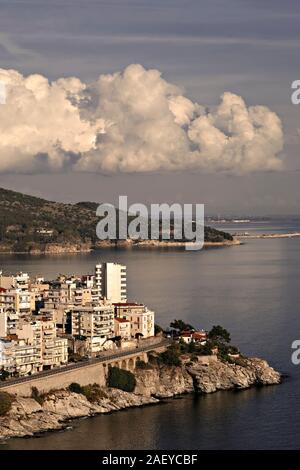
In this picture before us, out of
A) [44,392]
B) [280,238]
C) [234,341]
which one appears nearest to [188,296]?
[234,341]

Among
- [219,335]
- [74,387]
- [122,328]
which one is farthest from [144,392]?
[219,335]

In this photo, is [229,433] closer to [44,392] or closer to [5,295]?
[44,392]

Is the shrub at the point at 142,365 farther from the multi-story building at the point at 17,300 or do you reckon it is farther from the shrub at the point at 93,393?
the multi-story building at the point at 17,300

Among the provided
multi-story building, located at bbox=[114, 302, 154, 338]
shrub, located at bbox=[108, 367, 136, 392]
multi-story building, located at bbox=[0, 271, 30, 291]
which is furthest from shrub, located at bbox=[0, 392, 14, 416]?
multi-story building, located at bbox=[0, 271, 30, 291]

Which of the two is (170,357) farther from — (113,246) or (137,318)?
(113,246)

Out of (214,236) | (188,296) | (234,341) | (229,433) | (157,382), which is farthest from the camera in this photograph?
(214,236)

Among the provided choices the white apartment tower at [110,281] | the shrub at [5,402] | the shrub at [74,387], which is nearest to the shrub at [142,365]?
the shrub at [74,387]
